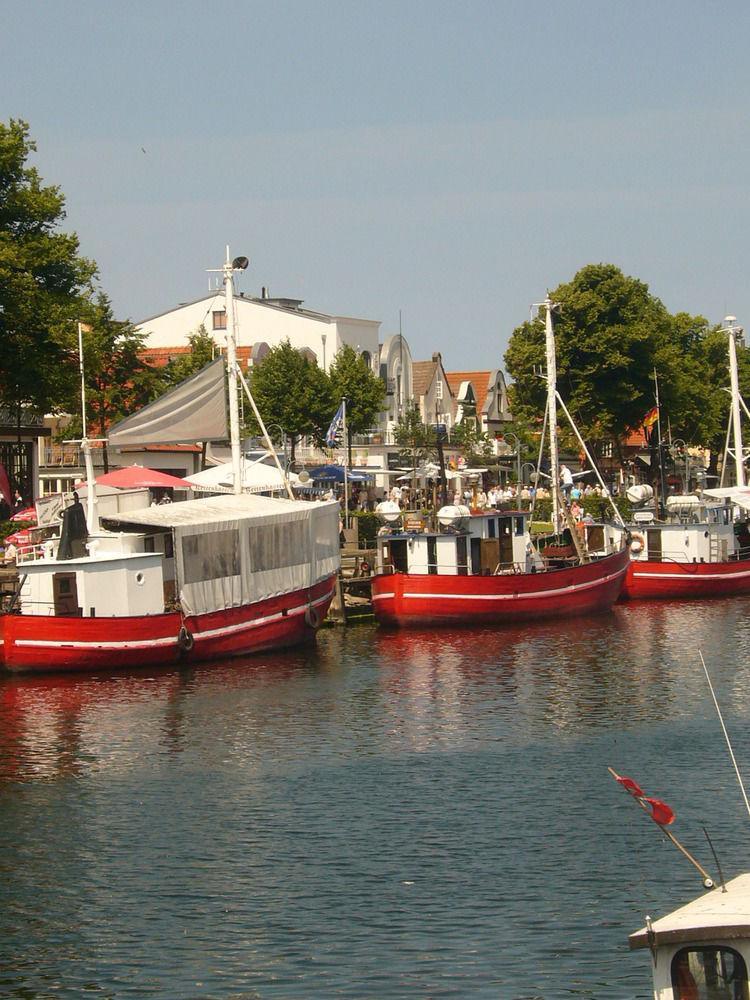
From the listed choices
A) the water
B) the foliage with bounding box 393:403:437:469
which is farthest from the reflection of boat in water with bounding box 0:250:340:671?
the foliage with bounding box 393:403:437:469

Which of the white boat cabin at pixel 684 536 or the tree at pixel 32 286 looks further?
the white boat cabin at pixel 684 536

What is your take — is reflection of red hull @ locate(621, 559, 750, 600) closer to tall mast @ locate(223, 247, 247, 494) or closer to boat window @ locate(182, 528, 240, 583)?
tall mast @ locate(223, 247, 247, 494)

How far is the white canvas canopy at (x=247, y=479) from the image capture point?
186 feet

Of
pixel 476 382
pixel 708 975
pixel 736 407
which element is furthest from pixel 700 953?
pixel 476 382

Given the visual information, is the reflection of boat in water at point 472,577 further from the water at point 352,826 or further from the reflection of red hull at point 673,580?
the water at point 352,826

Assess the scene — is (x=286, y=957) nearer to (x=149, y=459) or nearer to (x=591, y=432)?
(x=149, y=459)

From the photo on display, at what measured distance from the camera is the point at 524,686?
130 ft

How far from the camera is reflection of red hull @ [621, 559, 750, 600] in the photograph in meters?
61.4

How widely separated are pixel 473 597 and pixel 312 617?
681cm

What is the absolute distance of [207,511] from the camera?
44688 mm

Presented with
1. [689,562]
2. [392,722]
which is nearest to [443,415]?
[689,562]

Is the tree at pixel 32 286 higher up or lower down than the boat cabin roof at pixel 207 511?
higher up

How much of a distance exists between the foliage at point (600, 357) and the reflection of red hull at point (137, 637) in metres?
50.5

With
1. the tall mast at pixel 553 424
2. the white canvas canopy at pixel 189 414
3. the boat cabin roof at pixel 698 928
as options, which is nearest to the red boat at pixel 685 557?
the tall mast at pixel 553 424
